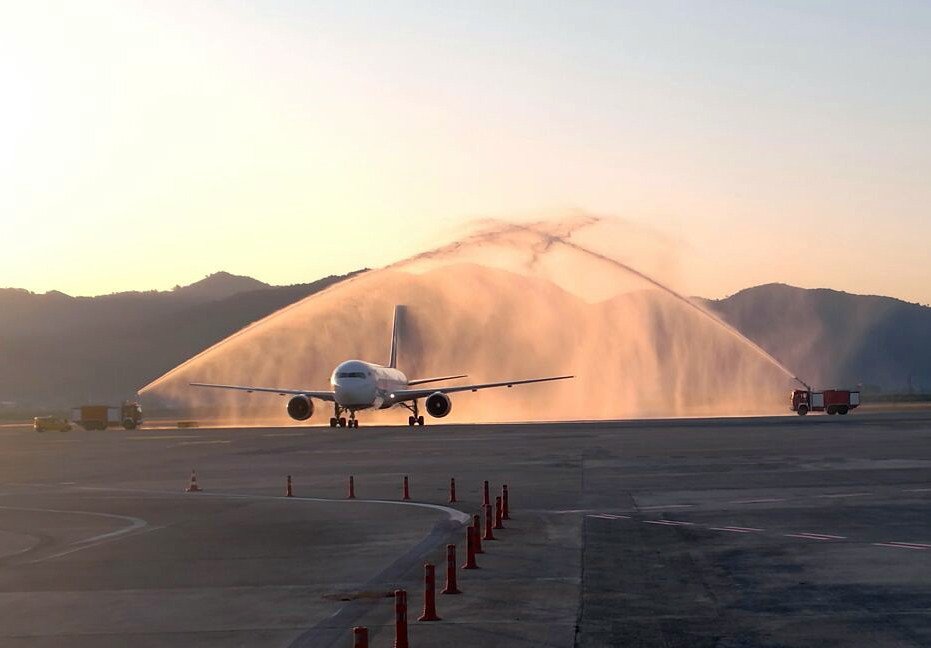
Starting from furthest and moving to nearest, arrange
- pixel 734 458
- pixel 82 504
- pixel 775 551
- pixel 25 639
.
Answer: pixel 734 458
pixel 82 504
pixel 775 551
pixel 25 639

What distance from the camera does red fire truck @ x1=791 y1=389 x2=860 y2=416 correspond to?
328 ft

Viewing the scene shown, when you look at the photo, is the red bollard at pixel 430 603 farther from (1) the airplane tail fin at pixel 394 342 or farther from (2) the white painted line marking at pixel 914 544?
(1) the airplane tail fin at pixel 394 342

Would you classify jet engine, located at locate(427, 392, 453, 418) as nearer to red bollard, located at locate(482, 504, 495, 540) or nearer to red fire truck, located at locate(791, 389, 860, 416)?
red fire truck, located at locate(791, 389, 860, 416)

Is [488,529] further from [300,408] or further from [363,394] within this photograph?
[300,408]

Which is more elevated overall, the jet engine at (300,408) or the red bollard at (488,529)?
the jet engine at (300,408)

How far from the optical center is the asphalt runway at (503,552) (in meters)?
15.5

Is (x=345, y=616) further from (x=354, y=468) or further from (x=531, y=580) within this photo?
(x=354, y=468)

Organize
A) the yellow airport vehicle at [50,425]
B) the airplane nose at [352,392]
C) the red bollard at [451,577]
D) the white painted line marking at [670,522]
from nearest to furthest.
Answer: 1. the red bollard at [451,577]
2. the white painted line marking at [670,522]
3. the airplane nose at [352,392]
4. the yellow airport vehicle at [50,425]

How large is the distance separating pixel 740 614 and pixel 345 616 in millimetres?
4912

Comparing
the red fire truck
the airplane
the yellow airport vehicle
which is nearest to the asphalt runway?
the airplane

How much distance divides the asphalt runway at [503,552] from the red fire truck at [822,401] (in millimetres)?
53017

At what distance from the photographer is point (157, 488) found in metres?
40.2

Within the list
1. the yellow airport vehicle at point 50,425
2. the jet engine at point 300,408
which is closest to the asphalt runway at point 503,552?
the jet engine at point 300,408

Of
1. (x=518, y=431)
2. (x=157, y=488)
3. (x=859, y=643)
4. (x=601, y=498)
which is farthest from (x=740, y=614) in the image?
(x=518, y=431)
